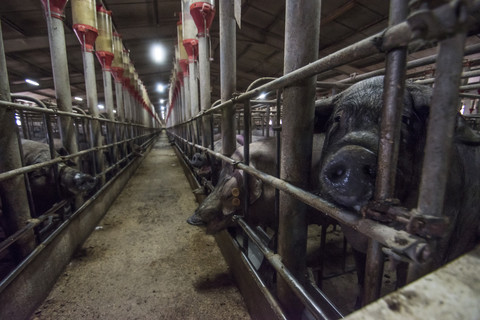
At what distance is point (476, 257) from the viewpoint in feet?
1.77

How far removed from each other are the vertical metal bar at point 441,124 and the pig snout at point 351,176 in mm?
308

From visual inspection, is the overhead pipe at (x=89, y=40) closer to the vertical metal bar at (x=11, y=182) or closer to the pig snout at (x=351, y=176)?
the vertical metal bar at (x=11, y=182)

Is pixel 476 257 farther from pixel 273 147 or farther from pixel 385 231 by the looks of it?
pixel 273 147

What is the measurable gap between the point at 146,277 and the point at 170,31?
11.6 meters

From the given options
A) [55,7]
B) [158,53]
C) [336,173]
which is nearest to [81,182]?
[55,7]

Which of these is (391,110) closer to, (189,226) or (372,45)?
(372,45)

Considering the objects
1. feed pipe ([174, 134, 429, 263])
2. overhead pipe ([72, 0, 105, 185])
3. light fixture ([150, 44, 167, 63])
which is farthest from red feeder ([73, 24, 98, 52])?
light fixture ([150, 44, 167, 63])

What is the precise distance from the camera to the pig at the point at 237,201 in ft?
7.16

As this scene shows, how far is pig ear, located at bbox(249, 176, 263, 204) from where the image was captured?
2193 millimetres

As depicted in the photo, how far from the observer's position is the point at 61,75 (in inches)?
143

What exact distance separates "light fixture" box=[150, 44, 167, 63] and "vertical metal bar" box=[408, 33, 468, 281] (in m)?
15.1

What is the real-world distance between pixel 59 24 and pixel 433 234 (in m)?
5.05

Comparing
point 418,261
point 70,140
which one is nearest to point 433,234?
point 418,261

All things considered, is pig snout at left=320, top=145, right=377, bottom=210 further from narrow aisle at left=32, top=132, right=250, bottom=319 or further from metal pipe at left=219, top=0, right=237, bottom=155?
metal pipe at left=219, top=0, right=237, bottom=155
